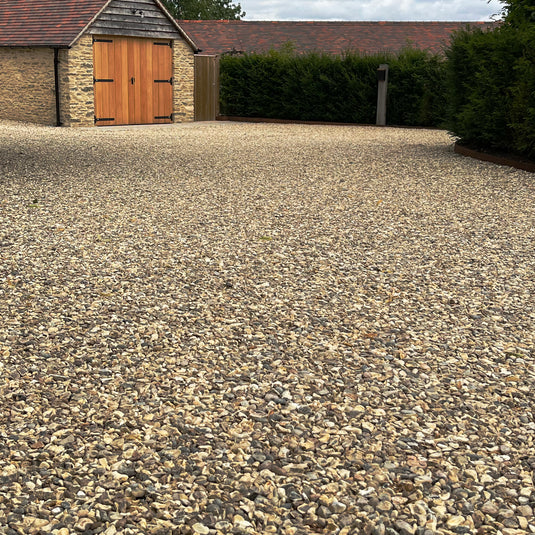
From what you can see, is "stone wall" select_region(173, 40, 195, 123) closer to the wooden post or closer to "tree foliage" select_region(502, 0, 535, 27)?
the wooden post

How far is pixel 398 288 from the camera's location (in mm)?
5242

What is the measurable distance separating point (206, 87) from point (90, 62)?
5116 millimetres

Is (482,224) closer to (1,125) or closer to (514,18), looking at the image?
(514,18)

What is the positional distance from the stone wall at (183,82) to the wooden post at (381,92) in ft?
19.8

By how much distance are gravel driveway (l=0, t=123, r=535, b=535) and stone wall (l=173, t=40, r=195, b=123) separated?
1458 centimetres

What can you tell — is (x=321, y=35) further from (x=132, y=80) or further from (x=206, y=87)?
(x=132, y=80)

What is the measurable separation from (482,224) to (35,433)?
5.75 metres

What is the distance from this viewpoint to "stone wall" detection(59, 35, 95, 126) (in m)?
18.9

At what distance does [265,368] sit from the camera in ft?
12.4

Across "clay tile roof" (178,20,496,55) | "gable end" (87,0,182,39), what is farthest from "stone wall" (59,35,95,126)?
"clay tile roof" (178,20,496,55)

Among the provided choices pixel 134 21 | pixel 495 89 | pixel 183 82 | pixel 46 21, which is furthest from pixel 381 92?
pixel 46 21

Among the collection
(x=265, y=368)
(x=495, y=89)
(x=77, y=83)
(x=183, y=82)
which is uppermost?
(x=183, y=82)

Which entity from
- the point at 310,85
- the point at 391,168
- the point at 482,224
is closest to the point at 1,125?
the point at 310,85

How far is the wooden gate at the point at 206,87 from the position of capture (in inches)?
913
